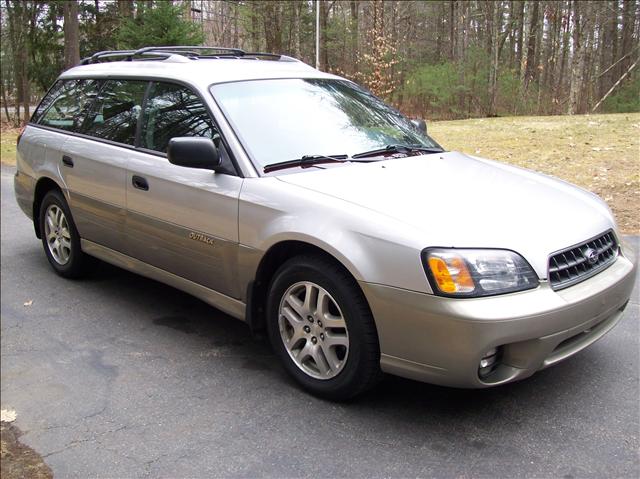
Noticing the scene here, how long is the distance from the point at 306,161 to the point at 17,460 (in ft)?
6.98

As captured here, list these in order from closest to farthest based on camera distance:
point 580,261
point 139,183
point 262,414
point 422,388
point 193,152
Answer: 1. point 580,261
2. point 262,414
3. point 422,388
4. point 193,152
5. point 139,183

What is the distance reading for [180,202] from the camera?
401 centimetres

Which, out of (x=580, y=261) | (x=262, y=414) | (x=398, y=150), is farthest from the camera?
(x=398, y=150)

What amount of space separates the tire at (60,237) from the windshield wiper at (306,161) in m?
2.22

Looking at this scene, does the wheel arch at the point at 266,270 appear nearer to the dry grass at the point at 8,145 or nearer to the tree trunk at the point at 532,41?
the dry grass at the point at 8,145

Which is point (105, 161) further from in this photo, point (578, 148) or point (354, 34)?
point (354, 34)

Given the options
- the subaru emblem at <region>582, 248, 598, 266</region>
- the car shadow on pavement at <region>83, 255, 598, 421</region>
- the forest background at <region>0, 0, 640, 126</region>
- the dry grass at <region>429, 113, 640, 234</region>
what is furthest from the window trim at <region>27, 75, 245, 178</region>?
the forest background at <region>0, 0, 640, 126</region>

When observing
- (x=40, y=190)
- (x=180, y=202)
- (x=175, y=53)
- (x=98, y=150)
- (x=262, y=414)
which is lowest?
(x=262, y=414)

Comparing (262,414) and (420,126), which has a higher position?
(420,126)

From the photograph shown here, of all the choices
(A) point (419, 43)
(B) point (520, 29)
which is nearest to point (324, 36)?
(A) point (419, 43)

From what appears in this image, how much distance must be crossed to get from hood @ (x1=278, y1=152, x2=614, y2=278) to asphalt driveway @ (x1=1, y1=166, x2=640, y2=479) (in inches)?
32.1

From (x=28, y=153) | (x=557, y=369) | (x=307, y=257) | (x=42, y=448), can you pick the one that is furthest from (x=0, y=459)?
(x=28, y=153)

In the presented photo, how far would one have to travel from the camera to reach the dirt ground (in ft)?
8.96

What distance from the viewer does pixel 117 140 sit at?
4.71 meters
